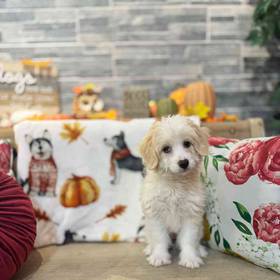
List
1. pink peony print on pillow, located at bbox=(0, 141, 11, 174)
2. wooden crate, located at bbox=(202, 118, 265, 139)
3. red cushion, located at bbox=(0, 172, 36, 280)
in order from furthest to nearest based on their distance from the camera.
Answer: wooden crate, located at bbox=(202, 118, 265, 139) → pink peony print on pillow, located at bbox=(0, 141, 11, 174) → red cushion, located at bbox=(0, 172, 36, 280)

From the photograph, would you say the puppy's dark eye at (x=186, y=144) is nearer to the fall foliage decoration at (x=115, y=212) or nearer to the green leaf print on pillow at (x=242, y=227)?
the green leaf print on pillow at (x=242, y=227)

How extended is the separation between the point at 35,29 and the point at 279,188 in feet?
5.26

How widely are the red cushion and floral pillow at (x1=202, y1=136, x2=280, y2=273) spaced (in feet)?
2.66

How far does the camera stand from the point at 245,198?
1.51 meters

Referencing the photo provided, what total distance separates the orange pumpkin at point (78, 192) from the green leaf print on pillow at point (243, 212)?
724 millimetres

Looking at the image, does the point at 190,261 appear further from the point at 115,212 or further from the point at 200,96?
the point at 200,96

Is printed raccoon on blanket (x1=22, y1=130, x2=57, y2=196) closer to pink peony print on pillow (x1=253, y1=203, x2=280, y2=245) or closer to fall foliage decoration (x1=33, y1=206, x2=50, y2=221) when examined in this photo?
fall foliage decoration (x1=33, y1=206, x2=50, y2=221)

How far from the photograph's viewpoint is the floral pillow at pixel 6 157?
70.3 inches

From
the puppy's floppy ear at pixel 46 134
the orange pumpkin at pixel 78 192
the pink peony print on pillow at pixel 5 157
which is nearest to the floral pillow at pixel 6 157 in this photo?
the pink peony print on pillow at pixel 5 157

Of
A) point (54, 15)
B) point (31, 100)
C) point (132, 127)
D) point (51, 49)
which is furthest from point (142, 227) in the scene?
point (54, 15)

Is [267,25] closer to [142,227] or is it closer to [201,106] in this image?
[201,106]

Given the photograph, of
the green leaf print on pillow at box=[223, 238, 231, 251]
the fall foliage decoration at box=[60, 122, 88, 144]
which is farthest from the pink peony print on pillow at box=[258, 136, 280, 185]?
the fall foliage decoration at box=[60, 122, 88, 144]

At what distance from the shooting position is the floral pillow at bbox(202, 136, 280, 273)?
1.43 meters

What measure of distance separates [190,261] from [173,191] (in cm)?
30
